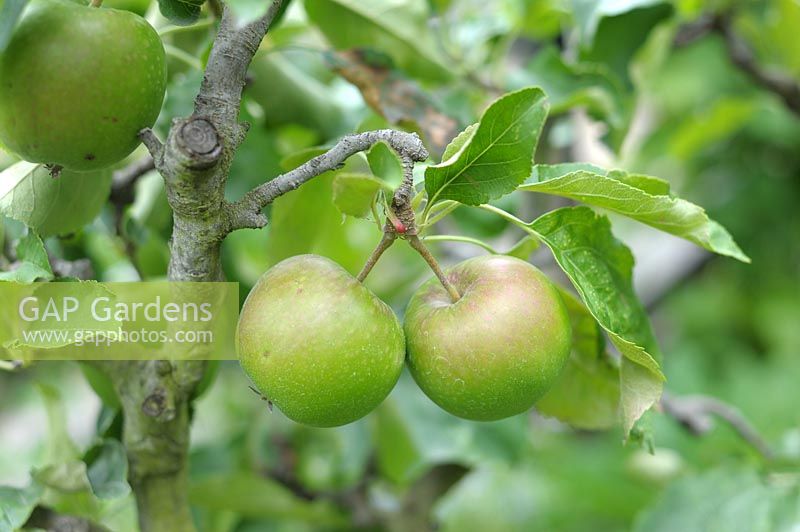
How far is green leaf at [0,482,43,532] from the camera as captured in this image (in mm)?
661

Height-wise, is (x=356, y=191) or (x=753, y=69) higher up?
(x=356, y=191)

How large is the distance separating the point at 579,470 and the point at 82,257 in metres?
1.31

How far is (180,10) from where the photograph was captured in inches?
24.1

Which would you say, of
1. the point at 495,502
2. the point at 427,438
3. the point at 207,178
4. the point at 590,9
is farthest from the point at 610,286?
the point at 495,502

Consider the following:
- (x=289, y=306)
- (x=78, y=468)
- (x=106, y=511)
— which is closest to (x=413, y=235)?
(x=289, y=306)

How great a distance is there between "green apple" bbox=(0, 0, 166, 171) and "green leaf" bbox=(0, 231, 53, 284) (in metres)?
0.09

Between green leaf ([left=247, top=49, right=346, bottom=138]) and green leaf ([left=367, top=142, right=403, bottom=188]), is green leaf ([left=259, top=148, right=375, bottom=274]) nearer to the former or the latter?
green leaf ([left=247, top=49, right=346, bottom=138])

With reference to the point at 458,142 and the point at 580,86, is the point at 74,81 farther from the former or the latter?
the point at 580,86

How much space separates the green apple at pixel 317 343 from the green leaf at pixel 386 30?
47 centimetres

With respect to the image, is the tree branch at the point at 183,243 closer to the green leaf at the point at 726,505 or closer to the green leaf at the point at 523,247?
the green leaf at the point at 523,247

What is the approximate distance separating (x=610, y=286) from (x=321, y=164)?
27 centimetres

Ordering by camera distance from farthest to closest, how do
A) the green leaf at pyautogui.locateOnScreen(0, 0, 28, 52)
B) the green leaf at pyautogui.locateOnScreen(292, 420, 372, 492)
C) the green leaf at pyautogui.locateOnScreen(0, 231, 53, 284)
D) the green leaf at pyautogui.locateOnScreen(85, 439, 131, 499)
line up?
the green leaf at pyautogui.locateOnScreen(292, 420, 372, 492) < the green leaf at pyautogui.locateOnScreen(85, 439, 131, 499) < the green leaf at pyautogui.locateOnScreen(0, 231, 53, 284) < the green leaf at pyautogui.locateOnScreen(0, 0, 28, 52)

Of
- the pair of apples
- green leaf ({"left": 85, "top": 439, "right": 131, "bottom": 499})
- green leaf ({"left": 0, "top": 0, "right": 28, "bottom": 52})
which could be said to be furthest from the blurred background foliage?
green leaf ({"left": 0, "top": 0, "right": 28, "bottom": 52})

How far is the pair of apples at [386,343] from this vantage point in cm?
56
